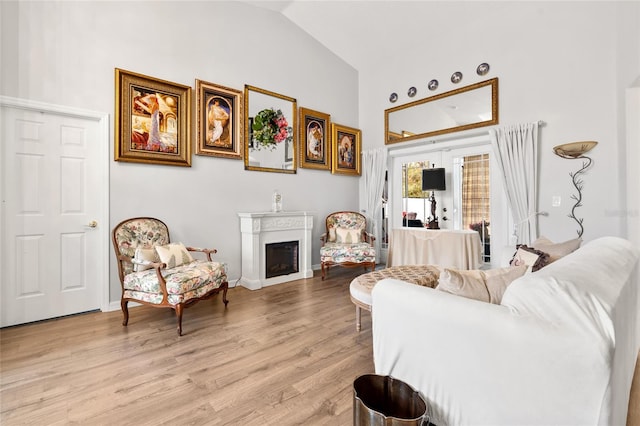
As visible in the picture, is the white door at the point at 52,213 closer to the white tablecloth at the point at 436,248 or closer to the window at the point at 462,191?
the white tablecloth at the point at 436,248

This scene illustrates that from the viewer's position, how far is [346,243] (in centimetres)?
480

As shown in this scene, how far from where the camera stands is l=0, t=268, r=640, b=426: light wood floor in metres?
1.62

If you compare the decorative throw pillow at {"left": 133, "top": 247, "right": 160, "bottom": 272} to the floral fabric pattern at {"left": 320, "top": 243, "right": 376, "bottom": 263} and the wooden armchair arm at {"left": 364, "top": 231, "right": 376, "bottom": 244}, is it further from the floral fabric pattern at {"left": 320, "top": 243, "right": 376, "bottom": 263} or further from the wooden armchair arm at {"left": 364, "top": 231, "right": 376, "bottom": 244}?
the wooden armchair arm at {"left": 364, "top": 231, "right": 376, "bottom": 244}

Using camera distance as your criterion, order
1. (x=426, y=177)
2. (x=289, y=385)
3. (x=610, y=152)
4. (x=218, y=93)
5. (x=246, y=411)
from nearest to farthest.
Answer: (x=246, y=411) < (x=289, y=385) < (x=610, y=152) < (x=218, y=93) < (x=426, y=177)

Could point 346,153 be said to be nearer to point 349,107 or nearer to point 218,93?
point 349,107

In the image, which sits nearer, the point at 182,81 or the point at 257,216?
the point at 182,81

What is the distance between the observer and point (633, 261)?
5.77ft

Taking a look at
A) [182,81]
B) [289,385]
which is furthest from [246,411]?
[182,81]

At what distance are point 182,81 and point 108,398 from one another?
3401mm

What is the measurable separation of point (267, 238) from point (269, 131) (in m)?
1.66

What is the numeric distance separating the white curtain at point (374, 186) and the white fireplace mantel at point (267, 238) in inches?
59.2

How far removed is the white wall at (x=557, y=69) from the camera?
3.31 meters

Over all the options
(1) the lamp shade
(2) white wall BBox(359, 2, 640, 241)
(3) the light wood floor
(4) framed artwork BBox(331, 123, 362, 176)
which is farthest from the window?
(3) the light wood floor

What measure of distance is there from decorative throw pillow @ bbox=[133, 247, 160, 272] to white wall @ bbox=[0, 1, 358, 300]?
488 mm
